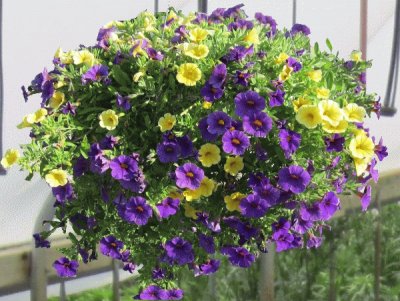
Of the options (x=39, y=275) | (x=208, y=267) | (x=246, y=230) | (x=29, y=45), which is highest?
(x=29, y=45)

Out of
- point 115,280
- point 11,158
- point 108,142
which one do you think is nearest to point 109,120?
point 108,142

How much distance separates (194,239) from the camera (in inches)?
73.7

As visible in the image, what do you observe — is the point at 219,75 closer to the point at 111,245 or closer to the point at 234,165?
the point at 234,165

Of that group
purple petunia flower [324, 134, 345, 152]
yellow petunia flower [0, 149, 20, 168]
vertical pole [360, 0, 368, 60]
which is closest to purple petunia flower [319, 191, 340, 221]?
purple petunia flower [324, 134, 345, 152]

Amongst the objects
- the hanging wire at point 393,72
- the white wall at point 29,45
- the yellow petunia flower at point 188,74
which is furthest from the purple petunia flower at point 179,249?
the hanging wire at point 393,72

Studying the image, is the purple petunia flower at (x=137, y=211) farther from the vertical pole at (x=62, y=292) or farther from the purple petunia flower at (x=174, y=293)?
the vertical pole at (x=62, y=292)

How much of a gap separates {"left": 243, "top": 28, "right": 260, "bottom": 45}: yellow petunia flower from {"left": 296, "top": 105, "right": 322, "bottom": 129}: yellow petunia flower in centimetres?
21

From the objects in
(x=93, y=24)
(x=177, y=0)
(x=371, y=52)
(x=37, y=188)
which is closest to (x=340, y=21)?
(x=371, y=52)

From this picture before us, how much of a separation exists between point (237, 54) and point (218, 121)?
16 centimetres

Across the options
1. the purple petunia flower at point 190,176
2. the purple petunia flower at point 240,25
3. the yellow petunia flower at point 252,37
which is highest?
the purple petunia flower at point 240,25

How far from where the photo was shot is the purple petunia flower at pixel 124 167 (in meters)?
1.71

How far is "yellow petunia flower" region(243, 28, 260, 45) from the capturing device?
1.82 meters

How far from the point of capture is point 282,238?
1.84 m

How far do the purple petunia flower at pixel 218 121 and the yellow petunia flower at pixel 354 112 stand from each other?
26 cm
